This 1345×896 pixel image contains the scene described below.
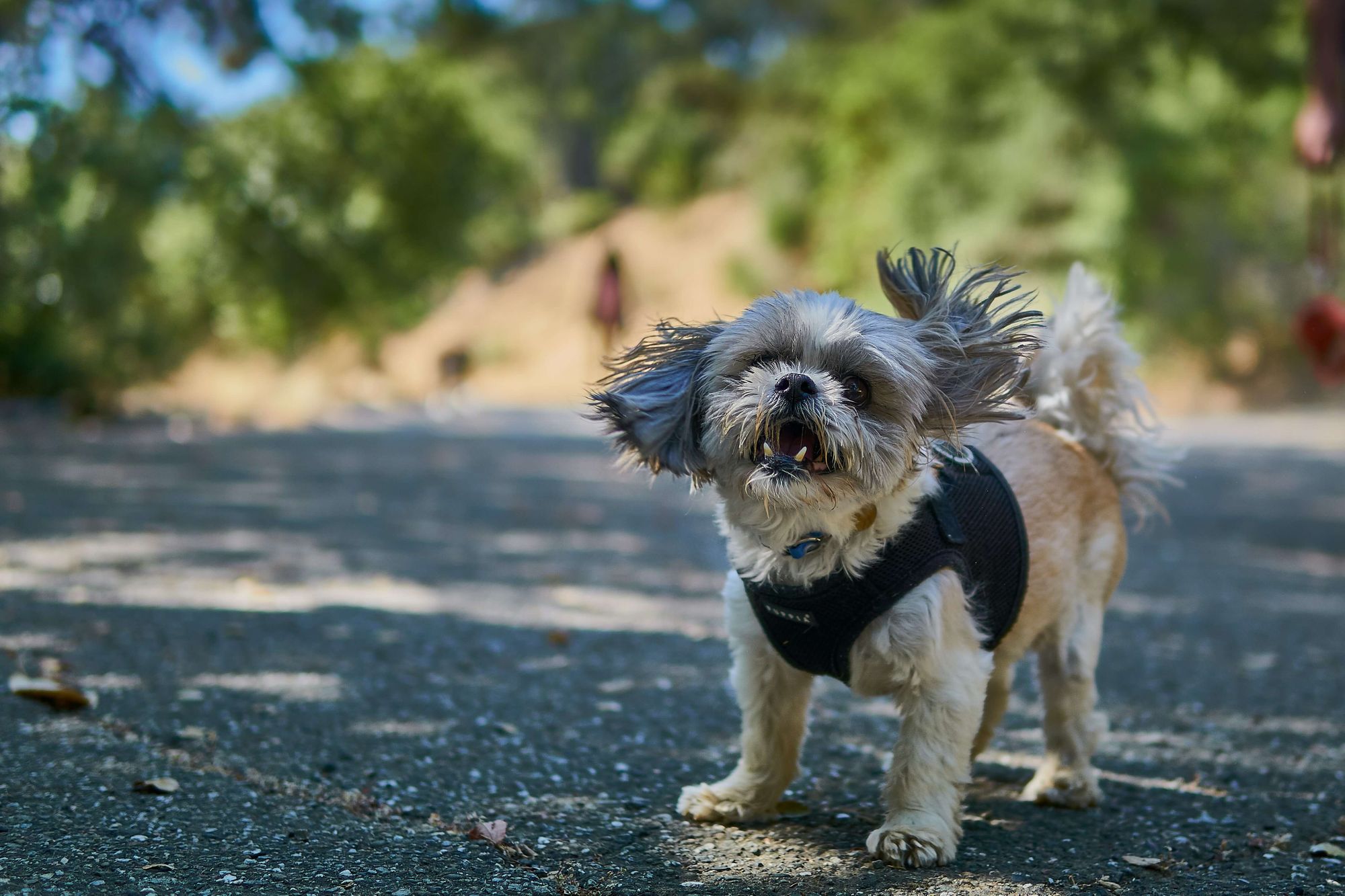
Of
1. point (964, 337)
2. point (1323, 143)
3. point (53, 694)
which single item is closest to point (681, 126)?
point (1323, 143)

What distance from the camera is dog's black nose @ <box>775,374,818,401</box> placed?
122 inches

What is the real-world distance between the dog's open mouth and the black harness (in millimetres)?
355

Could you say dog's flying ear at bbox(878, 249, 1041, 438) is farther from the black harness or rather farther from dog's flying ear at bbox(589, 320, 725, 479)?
dog's flying ear at bbox(589, 320, 725, 479)

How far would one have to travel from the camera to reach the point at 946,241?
29.3 meters

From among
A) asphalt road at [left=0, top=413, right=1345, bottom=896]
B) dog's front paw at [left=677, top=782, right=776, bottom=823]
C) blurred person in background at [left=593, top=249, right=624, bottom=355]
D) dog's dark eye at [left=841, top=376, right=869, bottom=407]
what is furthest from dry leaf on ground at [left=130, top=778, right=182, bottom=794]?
blurred person in background at [left=593, top=249, right=624, bottom=355]

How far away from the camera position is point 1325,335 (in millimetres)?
8000

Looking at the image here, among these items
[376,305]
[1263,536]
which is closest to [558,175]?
[376,305]

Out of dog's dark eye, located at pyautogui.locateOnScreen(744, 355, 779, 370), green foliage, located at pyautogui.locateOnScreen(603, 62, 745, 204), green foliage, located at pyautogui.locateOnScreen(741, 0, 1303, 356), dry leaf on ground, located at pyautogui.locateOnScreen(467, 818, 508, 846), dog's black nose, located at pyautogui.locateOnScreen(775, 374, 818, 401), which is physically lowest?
dry leaf on ground, located at pyautogui.locateOnScreen(467, 818, 508, 846)

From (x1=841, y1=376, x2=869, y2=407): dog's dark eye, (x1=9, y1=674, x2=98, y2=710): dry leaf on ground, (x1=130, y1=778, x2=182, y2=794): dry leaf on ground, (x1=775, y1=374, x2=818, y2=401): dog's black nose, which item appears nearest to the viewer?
(x1=775, y1=374, x2=818, y2=401): dog's black nose

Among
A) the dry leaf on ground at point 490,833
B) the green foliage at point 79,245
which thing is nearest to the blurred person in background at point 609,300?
the green foliage at point 79,245

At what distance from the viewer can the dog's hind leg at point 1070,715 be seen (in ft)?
12.9

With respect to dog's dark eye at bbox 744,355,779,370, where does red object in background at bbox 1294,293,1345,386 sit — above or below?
above

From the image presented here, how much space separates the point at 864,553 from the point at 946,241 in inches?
1068

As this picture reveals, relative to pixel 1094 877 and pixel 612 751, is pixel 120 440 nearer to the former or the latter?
pixel 612 751
